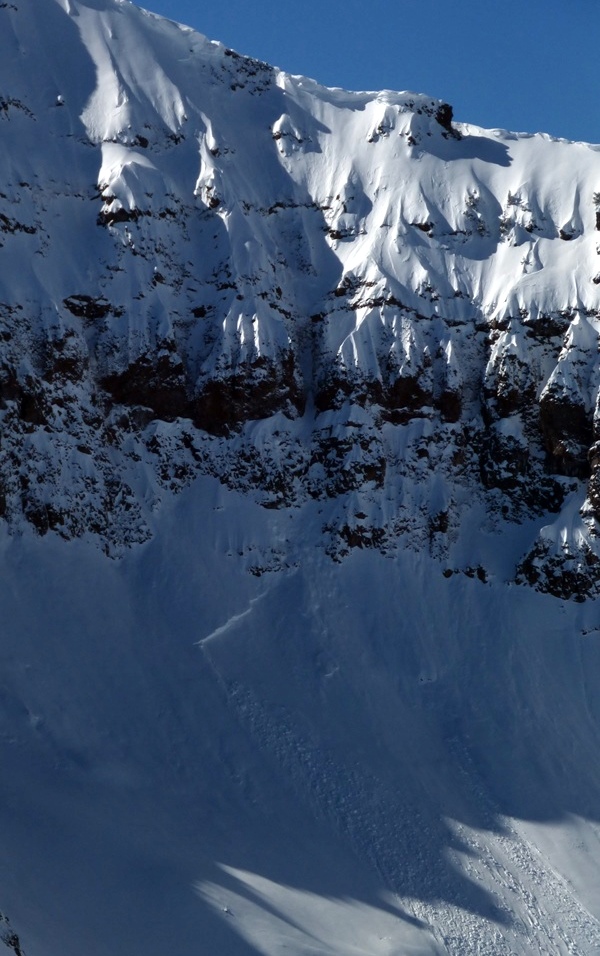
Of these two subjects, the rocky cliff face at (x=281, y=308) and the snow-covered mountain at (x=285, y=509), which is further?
the rocky cliff face at (x=281, y=308)

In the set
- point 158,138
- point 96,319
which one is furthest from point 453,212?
point 96,319

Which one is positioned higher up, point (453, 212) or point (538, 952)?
point (453, 212)

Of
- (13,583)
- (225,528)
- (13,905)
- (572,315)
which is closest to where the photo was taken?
(13,905)

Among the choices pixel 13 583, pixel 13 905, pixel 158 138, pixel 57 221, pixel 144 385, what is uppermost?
pixel 158 138

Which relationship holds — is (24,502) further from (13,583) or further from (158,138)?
(158,138)
